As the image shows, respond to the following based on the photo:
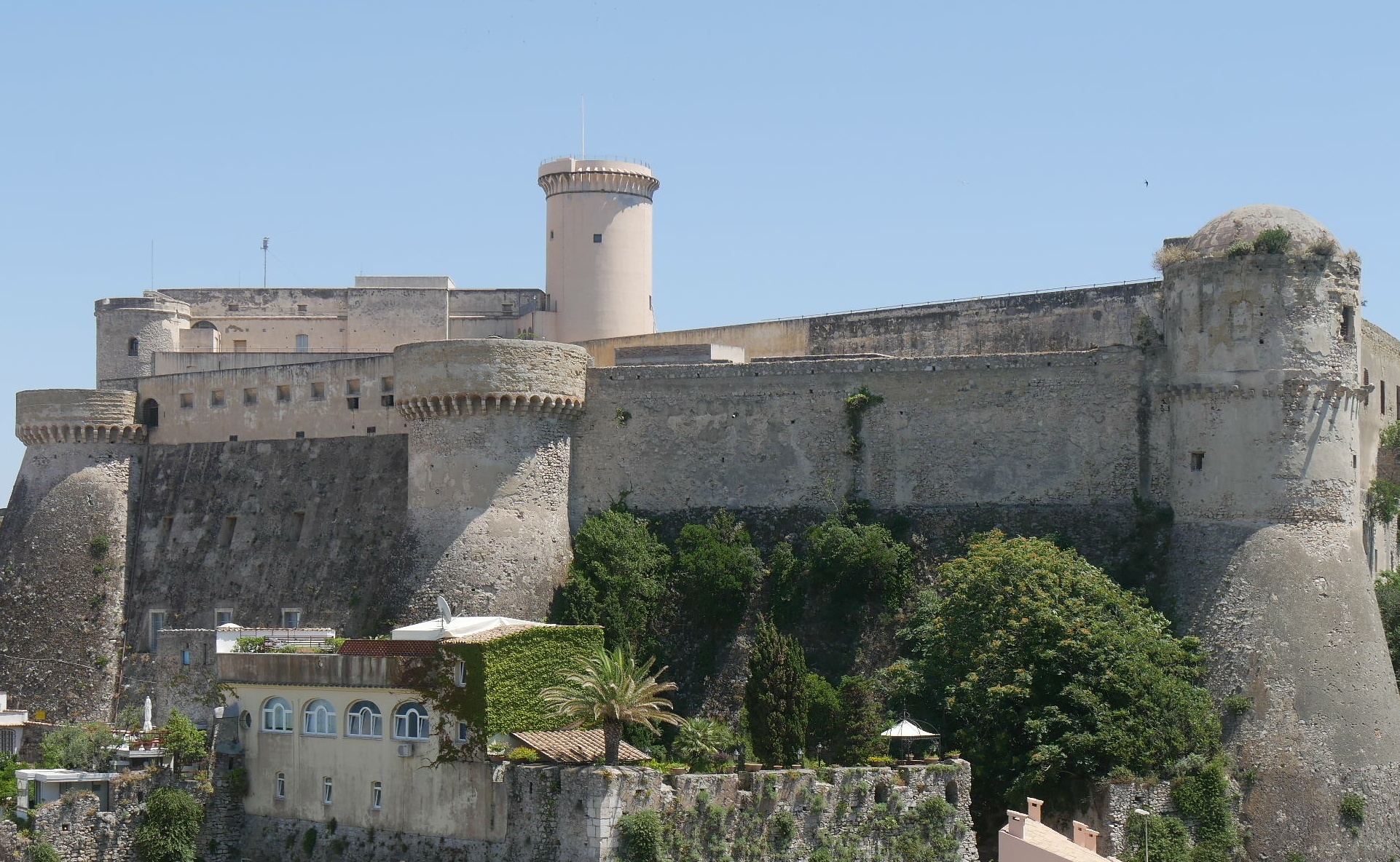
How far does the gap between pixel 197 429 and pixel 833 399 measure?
19.2 m

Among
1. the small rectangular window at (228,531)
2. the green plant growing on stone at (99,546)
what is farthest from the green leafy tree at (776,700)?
the green plant growing on stone at (99,546)

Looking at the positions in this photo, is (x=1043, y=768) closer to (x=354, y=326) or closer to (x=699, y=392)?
(x=699, y=392)

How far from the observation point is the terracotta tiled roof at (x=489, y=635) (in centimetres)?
3894

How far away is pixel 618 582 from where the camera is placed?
47781 millimetres

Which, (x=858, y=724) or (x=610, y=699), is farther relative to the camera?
(x=858, y=724)

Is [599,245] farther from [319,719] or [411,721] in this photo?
[411,721]

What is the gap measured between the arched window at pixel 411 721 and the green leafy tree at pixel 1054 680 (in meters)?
10.6

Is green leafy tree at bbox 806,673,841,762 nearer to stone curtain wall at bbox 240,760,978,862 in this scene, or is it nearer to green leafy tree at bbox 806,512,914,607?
stone curtain wall at bbox 240,760,978,862

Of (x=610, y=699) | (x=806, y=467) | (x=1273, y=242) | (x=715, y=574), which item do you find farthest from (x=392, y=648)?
(x=1273, y=242)

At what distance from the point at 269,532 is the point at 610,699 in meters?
20.4

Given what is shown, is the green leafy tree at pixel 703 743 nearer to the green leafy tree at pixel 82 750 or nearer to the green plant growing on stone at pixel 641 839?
the green plant growing on stone at pixel 641 839

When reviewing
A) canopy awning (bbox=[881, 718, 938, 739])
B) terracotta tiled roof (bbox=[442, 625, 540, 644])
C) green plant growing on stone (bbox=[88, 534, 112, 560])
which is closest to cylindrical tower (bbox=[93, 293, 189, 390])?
green plant growing on stone (bbox=[88, 534, 112, 560])

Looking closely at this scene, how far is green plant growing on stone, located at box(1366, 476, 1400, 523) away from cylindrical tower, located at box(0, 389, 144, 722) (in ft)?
107

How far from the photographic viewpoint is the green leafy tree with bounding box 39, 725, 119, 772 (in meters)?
42.3
